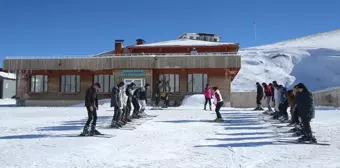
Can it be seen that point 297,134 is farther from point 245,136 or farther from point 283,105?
point 283,105

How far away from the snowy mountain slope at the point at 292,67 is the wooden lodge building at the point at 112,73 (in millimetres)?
44002

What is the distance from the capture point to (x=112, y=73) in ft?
96.7

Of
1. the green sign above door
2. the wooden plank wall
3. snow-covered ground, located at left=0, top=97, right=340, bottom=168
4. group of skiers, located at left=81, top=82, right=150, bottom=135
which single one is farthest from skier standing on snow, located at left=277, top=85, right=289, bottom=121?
the green sign above door

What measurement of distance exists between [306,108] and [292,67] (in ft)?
277

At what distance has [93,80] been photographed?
97.9 feet

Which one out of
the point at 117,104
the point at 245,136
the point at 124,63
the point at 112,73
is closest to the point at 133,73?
the point at 124,63

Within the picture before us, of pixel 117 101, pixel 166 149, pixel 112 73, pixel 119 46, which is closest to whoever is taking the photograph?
pixel 166 149

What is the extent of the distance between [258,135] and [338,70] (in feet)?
267

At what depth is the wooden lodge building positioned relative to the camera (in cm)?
2727

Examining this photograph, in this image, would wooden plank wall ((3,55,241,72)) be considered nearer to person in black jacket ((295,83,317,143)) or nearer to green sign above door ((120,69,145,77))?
green sign above door ((120,69,145,77))

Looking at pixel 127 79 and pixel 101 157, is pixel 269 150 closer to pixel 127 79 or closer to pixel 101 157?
pixel 101 157

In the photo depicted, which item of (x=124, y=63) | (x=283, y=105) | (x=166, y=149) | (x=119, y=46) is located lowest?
(x=166, y=149)

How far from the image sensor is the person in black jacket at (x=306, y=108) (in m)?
8.62

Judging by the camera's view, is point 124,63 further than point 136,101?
Yes
